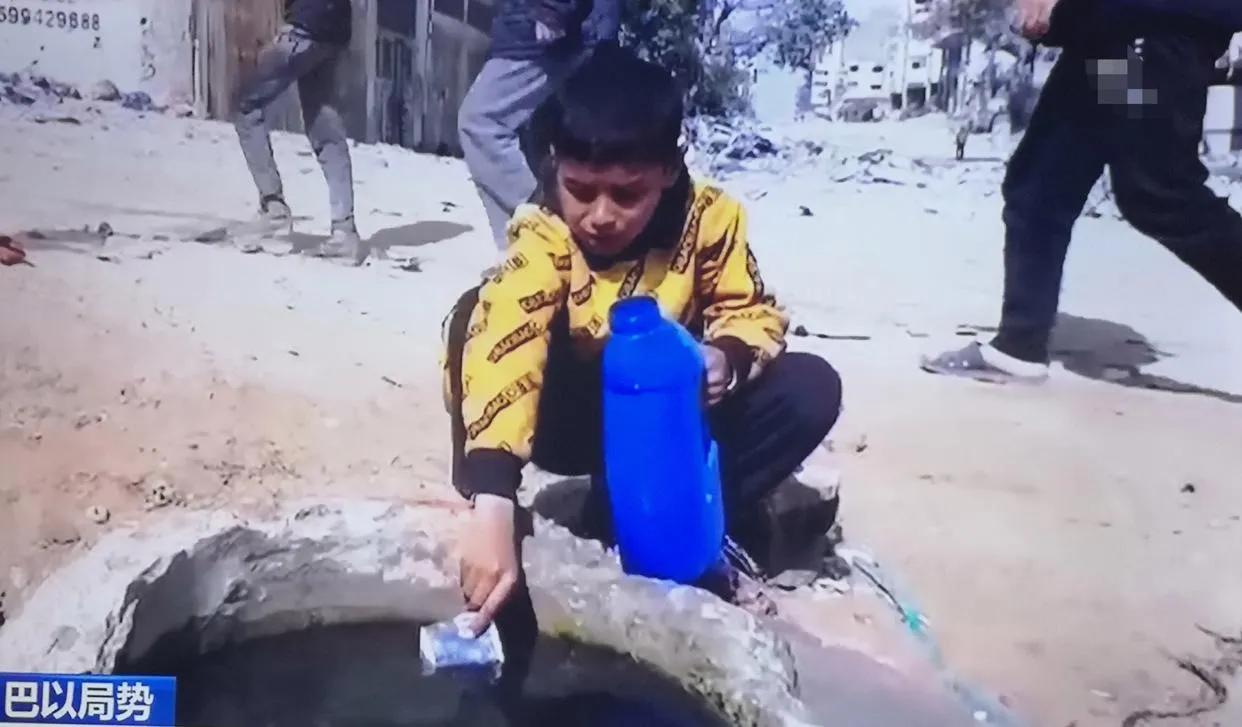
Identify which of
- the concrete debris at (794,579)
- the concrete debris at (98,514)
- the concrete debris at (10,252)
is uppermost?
the concrete debris at (10,252)

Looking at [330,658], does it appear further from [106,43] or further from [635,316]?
[106,43]

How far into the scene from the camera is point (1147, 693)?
128 cm

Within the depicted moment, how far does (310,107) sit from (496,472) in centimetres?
45

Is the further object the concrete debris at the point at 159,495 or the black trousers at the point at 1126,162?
the concrete debris at the point at 159,495

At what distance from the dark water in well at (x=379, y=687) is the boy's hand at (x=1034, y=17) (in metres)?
0.74

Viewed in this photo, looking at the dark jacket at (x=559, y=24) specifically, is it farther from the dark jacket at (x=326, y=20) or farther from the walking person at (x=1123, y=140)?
the walking person at (x=1123, y=140)

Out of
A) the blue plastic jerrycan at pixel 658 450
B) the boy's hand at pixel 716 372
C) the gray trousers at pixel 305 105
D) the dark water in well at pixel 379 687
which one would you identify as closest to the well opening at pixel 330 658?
the dark water in well at pixel 379 687

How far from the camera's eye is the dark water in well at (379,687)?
1346 mm

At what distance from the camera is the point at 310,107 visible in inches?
55.1

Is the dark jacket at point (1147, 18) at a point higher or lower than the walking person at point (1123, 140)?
higher

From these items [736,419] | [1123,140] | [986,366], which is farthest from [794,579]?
[1123,140]

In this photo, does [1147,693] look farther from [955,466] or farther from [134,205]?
[134,205]

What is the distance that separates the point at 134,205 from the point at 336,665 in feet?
1.82

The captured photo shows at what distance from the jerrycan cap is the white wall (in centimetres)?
55
